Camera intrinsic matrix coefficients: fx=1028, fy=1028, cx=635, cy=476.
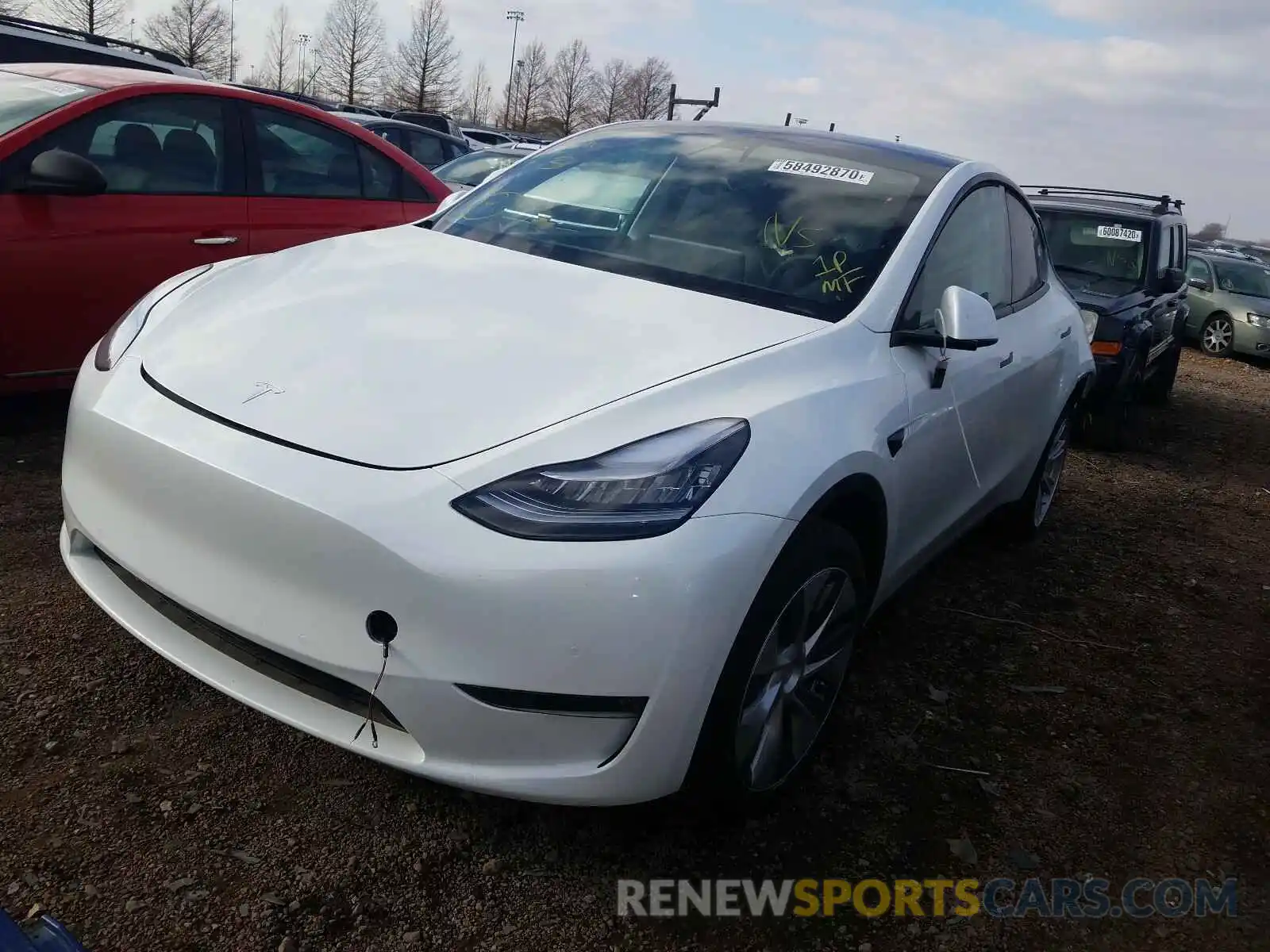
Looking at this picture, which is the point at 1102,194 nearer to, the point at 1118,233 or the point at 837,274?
the point at 1118,233

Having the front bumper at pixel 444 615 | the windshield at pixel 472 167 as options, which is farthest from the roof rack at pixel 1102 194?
the front bumper at pixel 444 615

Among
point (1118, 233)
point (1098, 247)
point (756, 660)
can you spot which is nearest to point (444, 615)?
point (756, 660)

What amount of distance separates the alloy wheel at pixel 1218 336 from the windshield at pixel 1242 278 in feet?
1.65

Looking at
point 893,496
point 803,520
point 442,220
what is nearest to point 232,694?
point 803,520

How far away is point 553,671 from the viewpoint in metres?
1.85

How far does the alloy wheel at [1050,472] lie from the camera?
4.52 metres

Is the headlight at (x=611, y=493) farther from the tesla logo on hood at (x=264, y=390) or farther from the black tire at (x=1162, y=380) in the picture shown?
the black tire at (x=1162, y=380)

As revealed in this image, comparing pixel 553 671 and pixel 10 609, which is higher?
pixel 553 671

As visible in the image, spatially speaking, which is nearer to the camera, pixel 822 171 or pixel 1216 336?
pixel 822 171

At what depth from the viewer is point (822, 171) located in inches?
124

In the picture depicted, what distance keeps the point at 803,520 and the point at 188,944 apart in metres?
1.42

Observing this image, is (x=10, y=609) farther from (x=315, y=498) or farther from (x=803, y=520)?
(x=803, y=520)

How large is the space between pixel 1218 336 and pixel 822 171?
46.8 ft

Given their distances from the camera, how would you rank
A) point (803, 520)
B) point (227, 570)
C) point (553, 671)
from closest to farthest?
point (553, 671)
point (227, 570)
point (803, 520)
